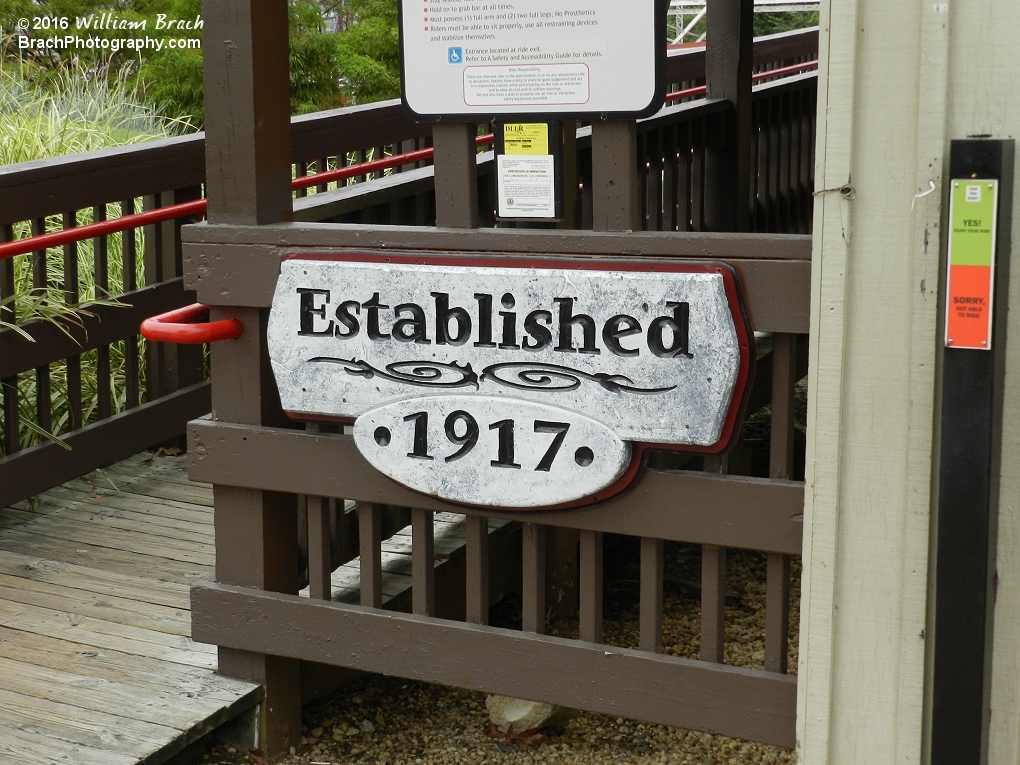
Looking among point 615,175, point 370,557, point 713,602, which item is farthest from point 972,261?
point 370,557

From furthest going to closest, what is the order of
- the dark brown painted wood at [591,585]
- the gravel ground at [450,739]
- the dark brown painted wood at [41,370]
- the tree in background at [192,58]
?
the tree in background at [192,58], the dark brown painted wood at [41,370], the gravel ground at [450,739], the dark brown painted wood at [591,585]

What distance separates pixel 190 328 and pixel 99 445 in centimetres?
207

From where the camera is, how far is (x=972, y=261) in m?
2.25

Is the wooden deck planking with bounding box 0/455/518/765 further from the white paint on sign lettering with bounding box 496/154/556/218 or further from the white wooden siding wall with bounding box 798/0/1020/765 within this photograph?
the white wooden siding wall with bounding box 798/0/1020/765

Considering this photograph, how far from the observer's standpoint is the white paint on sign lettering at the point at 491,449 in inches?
112

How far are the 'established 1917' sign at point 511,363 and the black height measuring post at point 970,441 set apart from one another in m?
0.50

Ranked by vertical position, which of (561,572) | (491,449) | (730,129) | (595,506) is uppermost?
(730,129)

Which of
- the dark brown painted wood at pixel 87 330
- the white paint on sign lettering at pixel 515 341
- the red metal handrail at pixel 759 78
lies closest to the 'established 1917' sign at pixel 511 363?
the white paint on sign lettering at pixel 515 341

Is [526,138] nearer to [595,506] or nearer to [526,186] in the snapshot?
[526,186]

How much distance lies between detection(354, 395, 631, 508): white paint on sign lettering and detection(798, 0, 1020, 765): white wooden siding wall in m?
0.52

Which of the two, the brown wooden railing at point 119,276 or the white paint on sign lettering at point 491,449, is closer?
the white paint on sign lettering at point 491,449

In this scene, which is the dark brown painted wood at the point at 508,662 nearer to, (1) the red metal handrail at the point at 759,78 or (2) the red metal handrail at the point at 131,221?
(2) the red metal handrail at the point at 131,221

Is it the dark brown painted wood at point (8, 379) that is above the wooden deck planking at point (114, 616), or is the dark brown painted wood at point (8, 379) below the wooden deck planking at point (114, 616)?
above

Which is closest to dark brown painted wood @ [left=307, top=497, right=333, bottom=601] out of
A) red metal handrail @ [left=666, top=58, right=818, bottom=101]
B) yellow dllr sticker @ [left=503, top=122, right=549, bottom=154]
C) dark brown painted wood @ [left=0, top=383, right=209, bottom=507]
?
yellow dllr sticker @ [left=503, top=122, right=549, bottom=154]
